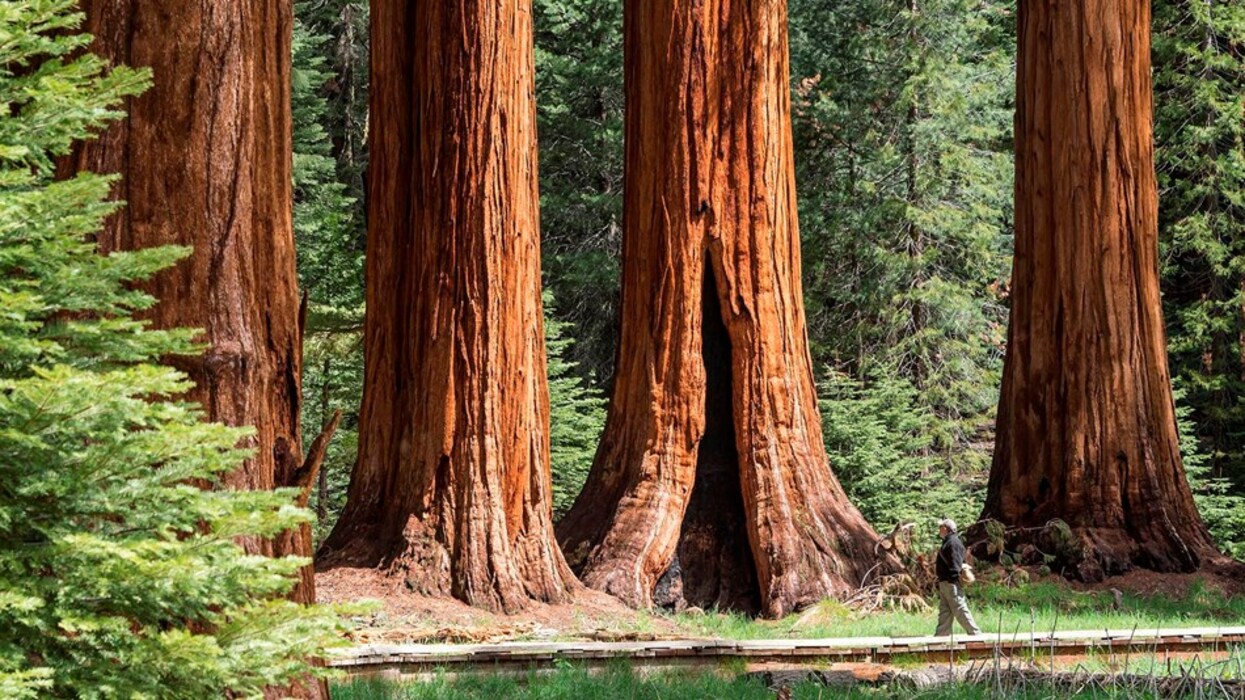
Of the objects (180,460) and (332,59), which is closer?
(180,460)

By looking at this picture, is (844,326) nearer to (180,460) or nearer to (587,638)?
(587,638)

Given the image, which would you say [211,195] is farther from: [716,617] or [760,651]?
[716,617]

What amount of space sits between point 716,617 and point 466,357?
293 cm

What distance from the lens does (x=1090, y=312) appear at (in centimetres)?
1661

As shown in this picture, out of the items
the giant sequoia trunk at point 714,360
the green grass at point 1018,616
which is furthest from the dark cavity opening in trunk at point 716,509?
the green grass at point 1018,616

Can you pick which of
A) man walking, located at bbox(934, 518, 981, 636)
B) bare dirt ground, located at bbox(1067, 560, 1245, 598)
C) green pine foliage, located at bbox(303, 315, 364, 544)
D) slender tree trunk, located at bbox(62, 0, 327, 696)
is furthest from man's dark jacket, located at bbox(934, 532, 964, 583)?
green pine foliage, located at bbox(303, 315, 364, 544)

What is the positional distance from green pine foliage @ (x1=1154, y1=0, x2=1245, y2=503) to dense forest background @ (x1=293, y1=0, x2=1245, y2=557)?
0.17ft

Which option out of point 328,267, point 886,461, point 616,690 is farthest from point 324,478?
point 616,690

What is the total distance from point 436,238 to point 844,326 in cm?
1795

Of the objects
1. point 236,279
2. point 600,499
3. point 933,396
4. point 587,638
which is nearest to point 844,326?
point 933,396

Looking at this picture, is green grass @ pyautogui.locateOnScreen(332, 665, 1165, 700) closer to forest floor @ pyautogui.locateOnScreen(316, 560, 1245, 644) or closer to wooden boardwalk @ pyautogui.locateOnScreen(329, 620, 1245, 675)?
wooden boardwalk @ pyautogui.locateOnScreen(329, 620, 1245, 675)

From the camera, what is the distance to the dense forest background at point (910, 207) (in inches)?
1099

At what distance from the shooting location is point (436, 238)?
13.0 m

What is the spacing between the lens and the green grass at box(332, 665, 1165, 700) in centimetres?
742
